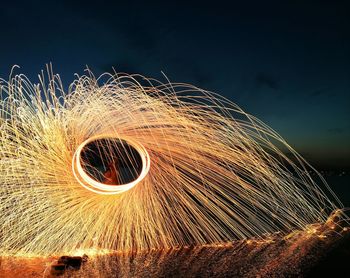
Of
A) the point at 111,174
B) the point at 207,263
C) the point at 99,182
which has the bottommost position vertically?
the point at 207,263

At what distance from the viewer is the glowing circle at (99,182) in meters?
7.37

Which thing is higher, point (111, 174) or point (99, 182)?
point (111, 174)

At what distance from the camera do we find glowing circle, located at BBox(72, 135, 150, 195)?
7367mm

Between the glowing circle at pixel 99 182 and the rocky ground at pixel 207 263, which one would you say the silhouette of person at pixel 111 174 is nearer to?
the glowing circle at pixel 99 182

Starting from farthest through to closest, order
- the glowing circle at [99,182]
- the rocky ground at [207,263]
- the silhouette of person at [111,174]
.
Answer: the silhouette of person at [111,174] → the rocky ground at [207,263] → the glowing circle at [99,182]

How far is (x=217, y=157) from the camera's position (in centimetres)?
851

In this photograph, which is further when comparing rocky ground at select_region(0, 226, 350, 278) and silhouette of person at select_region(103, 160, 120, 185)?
silhouette of person at select_region(103, 160, 120, 185)

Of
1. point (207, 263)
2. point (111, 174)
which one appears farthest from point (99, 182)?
point (207, 263)

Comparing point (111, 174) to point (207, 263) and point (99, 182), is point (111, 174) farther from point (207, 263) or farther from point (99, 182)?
point (207, 263)

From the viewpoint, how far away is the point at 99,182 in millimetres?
7543

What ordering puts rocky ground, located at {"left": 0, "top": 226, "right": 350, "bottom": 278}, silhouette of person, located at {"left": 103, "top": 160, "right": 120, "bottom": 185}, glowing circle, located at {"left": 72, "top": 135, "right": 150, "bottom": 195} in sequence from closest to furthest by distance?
1. glowing circle, located at {"left": 72, "top": 135, "right": 150, "bottom": 195}
2. rocky ground, located at {"left": 0, "top": 226, "right": 350, "bottom": 278}
3. silhouette of person, located at {"left": 103, "top": 160, "right": 120, "bottom": 185}

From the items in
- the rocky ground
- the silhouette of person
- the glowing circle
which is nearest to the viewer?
the glowing circle

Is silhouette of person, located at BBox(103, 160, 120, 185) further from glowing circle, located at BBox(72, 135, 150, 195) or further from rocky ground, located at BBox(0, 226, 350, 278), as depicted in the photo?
rocky ground, located at BBox(0, 226, 350, 278)

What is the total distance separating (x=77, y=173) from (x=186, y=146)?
8.80 feet
